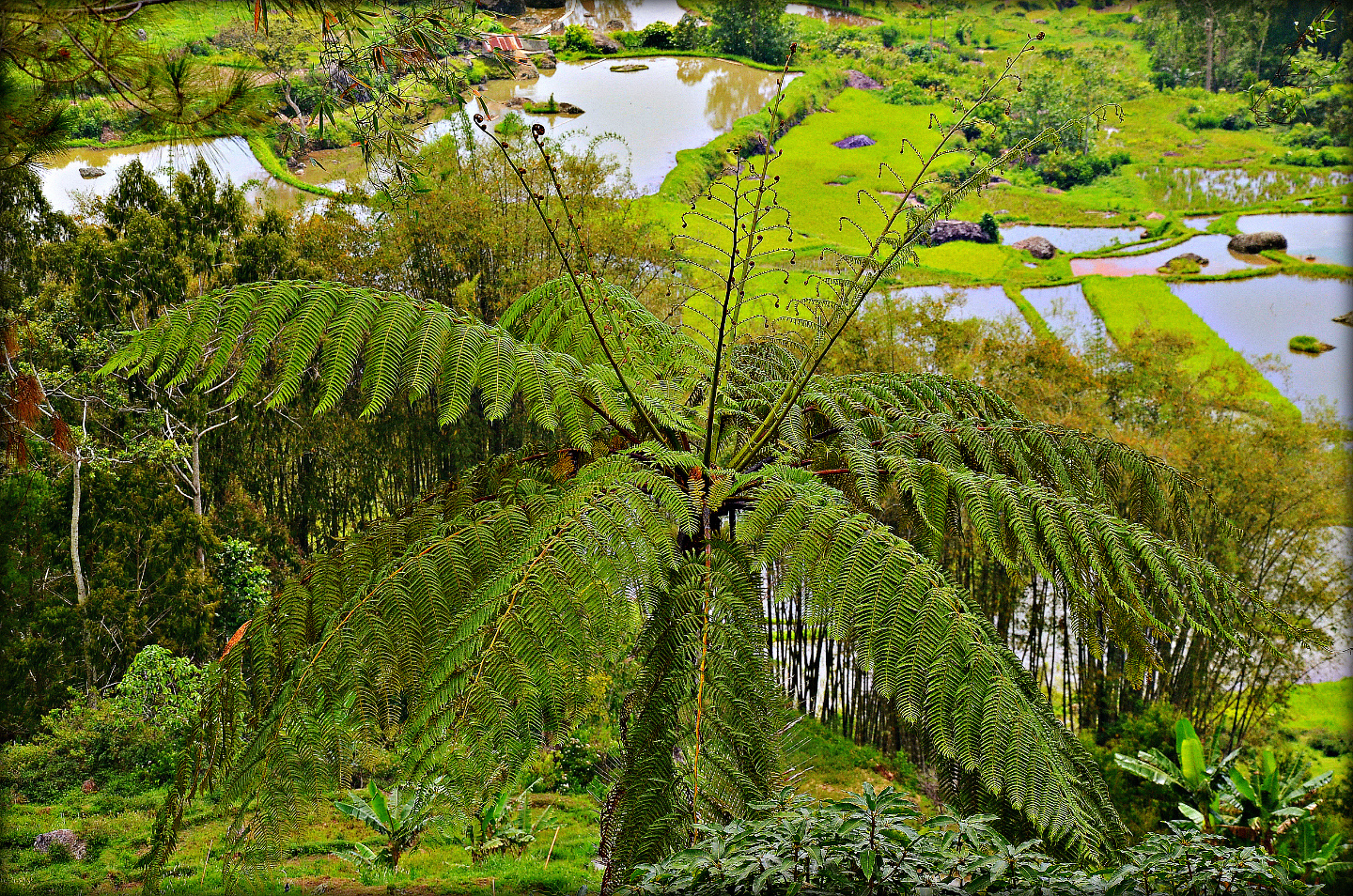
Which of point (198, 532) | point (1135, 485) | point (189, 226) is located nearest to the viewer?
point (1135, 485)

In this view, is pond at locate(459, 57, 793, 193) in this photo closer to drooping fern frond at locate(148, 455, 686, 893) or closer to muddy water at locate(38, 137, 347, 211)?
muddy water at locate(38, 137, 347, 211)

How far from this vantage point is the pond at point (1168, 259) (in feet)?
37.7

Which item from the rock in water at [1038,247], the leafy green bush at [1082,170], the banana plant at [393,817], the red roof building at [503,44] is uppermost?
the leafy green bush at [1082,170]

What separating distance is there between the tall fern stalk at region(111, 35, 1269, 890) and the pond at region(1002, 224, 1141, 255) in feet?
35.1

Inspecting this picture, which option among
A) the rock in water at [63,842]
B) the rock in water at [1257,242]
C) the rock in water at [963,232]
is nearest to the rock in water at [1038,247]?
the rock in water at [963,232]

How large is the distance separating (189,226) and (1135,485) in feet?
21.9

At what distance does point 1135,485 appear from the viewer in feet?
8.21

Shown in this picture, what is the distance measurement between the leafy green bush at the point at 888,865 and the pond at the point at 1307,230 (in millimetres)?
12689

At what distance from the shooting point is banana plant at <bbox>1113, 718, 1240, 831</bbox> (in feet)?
16.9

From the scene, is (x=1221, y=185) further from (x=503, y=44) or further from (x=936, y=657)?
(x=936, y=657)

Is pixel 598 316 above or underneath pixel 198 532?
above

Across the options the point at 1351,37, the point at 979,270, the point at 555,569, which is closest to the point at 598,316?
the point at 555,569

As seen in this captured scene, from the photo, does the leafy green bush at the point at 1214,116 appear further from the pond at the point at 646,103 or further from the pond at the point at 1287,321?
the pond at the point at 646,103

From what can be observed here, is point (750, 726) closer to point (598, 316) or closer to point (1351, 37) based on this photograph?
point (598, 316)
